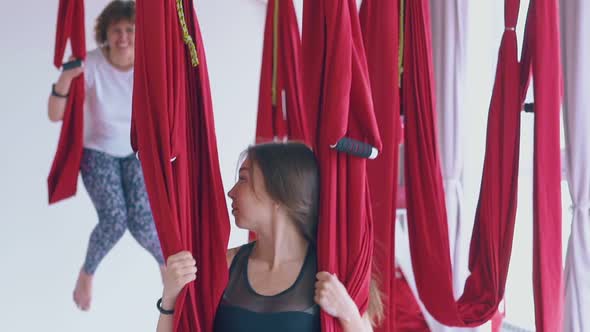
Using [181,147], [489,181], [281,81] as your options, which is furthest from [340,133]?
[281,81]

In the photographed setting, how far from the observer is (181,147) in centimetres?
141

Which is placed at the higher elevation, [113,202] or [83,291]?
[113,202]

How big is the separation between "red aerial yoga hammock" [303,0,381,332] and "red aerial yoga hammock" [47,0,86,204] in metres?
1.13

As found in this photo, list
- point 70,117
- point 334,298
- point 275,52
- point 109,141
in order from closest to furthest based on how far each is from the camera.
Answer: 1. point 334,298
2. point 275,52
3. point 70,117
4. point 109,141

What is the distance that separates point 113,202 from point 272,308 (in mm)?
1350

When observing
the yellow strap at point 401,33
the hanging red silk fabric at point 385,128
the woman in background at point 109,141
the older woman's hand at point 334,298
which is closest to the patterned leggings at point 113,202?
the woman in background at point 109,141

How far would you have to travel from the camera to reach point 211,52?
3.22 metres

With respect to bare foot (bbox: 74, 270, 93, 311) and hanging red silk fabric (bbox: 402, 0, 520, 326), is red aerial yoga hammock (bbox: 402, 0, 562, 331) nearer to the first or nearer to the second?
hanging red silk fabric (bbox: 402, 0, 520, 326)

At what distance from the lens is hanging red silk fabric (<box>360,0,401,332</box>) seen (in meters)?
1.85

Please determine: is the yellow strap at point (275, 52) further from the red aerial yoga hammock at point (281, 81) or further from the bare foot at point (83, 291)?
the bare foot at point (83, 291)

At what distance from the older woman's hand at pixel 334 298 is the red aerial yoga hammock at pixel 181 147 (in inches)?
9.3

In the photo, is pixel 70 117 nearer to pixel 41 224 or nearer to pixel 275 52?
pixel 41 224

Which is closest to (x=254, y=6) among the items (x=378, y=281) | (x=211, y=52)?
(x=211, y=52)

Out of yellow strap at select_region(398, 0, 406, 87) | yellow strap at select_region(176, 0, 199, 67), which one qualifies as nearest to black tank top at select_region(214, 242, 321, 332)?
yellow strap at select_region(176, 0, 199, 67)
